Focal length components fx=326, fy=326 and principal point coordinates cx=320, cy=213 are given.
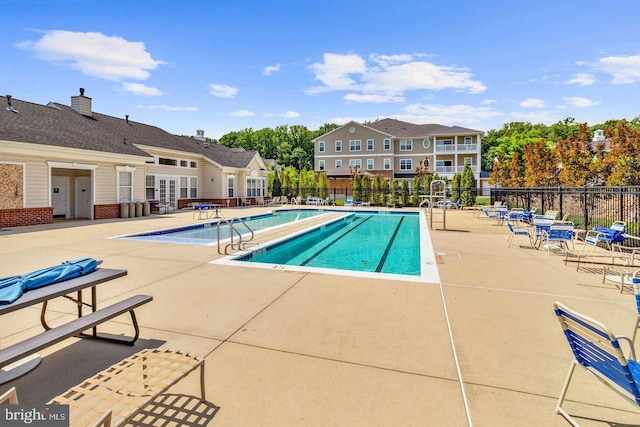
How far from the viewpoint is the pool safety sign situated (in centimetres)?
182

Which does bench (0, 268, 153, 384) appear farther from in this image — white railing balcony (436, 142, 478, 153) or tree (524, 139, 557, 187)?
white railing balcony (436, 142, 478, 153)

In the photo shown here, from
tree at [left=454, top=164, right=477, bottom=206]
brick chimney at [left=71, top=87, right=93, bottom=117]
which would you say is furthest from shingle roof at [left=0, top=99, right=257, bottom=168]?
tree at [left=454, top=164, right=477, bottom=206]

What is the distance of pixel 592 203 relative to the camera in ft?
36.6

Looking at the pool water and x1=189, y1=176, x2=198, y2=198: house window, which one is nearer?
the pool water

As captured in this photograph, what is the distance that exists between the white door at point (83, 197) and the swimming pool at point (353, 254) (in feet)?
40.9

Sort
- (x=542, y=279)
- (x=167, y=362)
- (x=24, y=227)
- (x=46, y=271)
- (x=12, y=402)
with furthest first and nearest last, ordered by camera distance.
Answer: (x=24, y=227) < (x=542, y=279) < (x=46, y=271) < (x=167, y=362) < (x=12, y=402)

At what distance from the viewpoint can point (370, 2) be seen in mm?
14414

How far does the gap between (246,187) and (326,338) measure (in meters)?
25.7

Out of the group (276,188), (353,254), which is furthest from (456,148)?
(353,254)

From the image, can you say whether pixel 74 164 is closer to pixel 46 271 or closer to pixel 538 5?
pixel 46 271

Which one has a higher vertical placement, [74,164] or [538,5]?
[538,5]

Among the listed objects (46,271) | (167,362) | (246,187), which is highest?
(246,187)

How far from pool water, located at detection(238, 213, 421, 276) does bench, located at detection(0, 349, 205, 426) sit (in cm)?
538

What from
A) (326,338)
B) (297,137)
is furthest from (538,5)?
(297,137)
